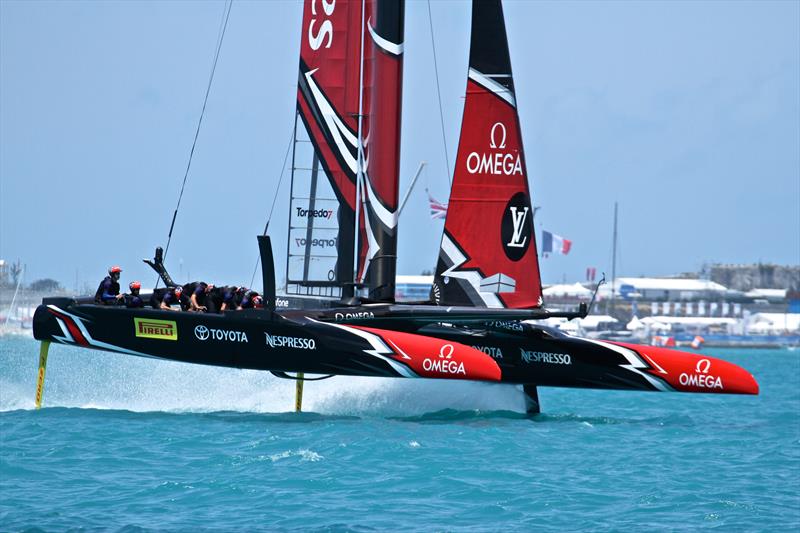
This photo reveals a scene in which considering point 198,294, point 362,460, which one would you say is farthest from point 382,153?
point 362,460

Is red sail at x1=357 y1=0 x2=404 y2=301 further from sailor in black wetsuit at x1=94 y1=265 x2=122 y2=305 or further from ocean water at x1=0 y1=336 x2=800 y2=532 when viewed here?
sailor in black wetsuit at x1=94 y1=265 x2=122 y2=305

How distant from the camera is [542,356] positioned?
1509cm

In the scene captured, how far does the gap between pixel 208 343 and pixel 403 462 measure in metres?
3.59

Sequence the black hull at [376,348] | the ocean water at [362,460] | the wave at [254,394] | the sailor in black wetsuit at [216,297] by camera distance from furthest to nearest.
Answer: the wave at [254,394], the sailor in black wetsuit at [216,297], the black hull at [376,348], the ocean water at [362,460]

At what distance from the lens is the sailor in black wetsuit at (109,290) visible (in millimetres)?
15164

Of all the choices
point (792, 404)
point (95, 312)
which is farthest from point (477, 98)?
point (792, 404)

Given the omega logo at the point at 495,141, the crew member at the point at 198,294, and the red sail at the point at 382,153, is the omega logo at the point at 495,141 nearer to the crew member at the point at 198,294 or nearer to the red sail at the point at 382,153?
the red sail at the point at 382,153

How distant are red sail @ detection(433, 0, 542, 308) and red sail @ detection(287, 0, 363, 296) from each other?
136 centimetres

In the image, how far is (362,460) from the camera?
1176cm

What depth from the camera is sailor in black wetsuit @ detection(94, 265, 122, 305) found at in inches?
597

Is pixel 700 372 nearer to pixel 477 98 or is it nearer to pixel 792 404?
pixel 477 98

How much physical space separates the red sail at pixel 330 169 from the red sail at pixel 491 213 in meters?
1.36

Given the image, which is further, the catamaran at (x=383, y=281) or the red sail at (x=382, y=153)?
the red sail at (x=382, y=153)

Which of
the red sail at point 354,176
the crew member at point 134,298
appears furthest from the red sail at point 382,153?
the crew member at point 134,298
